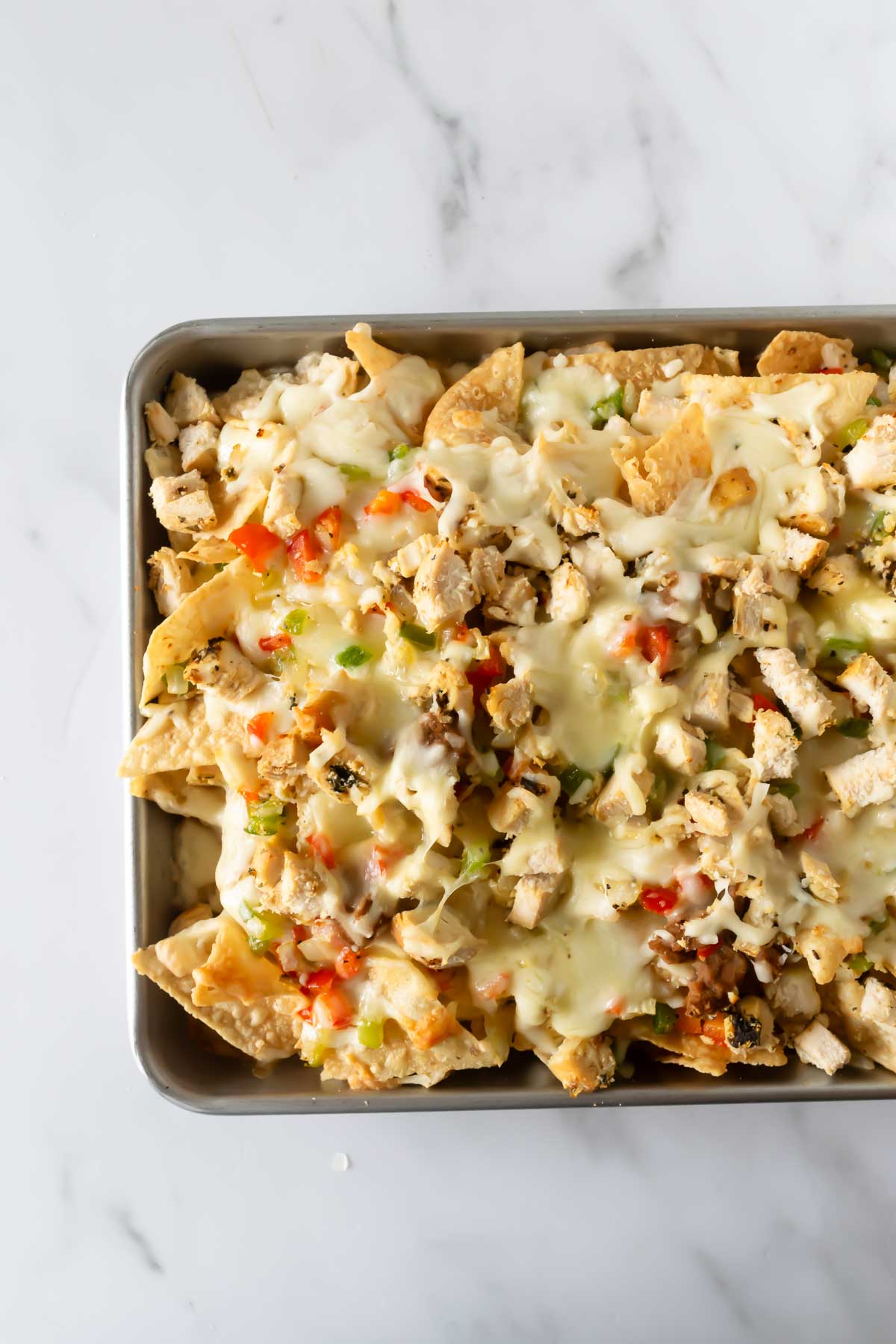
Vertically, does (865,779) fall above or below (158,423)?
below

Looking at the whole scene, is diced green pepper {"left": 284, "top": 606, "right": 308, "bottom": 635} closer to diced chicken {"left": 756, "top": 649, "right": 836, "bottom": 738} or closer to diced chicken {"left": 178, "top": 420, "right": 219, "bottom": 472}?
diced chicken {"left": 178, "top": 420, "right": 219, "bottom": 472}

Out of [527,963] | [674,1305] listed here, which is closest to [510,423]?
[527,963]

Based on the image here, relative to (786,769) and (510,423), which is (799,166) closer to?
(510,423)

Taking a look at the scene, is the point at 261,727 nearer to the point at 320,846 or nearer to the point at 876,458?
the point at 320,846

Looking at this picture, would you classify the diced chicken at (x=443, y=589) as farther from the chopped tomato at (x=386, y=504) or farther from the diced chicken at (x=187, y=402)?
the diced chicken at (x=187, y=402)

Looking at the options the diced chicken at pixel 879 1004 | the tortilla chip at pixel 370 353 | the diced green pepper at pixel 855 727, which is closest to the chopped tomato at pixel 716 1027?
the diced chicken at pixel 879 1004

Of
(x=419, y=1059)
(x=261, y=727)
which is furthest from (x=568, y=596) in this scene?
(x=419, y=1059)
